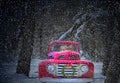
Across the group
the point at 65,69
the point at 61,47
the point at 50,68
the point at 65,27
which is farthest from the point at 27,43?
the point at 65,27

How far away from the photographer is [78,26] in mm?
10984

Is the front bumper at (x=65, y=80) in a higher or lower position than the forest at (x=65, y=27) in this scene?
lower

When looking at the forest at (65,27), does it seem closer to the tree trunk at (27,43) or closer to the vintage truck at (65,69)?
the tree trunk at (27,43)

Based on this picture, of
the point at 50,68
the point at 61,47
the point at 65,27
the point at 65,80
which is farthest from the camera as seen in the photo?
the point at 65,27

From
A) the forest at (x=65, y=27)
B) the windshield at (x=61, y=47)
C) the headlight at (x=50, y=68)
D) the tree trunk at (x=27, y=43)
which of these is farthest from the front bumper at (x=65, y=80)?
the tree trunk at (x=27, y=43)

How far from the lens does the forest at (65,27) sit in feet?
29.6

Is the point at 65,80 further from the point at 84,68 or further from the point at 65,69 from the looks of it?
the point at 84,68

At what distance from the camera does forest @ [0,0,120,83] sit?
355 inches

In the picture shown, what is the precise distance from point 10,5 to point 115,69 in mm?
15951

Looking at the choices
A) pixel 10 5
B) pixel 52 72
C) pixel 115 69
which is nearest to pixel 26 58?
pixel 52 72

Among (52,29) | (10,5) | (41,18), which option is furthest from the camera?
(52,29)

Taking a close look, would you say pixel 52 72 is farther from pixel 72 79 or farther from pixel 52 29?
pixel 52 29

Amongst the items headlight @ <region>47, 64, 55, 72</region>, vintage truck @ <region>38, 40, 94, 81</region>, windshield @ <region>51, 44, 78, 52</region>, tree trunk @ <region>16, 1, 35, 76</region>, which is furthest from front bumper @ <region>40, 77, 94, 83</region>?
tree trunk @ <region>16, 1, 35, 76</region>

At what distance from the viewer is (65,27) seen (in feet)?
96.7
